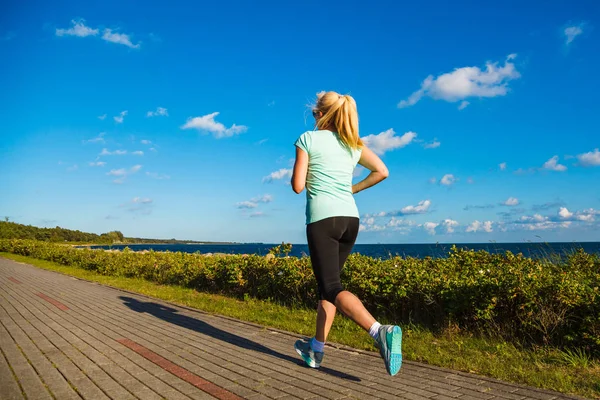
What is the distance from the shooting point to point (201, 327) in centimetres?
645

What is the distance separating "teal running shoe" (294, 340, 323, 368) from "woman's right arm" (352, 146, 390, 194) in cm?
150

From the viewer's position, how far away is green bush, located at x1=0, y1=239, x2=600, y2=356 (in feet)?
15.5

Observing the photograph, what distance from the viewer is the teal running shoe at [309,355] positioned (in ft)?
13.8

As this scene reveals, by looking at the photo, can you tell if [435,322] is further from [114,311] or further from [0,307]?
[0,307]

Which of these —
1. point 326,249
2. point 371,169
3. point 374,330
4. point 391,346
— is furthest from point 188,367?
point 371,169

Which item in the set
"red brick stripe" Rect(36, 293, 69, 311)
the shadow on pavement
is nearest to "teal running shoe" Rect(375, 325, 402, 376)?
the shadow on pavement

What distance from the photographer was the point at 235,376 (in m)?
4.05

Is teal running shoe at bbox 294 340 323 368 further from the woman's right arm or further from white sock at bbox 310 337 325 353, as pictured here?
the woman's right arm

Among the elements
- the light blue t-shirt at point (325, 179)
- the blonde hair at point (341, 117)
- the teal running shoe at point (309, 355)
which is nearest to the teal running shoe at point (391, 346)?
the light blue t-shirt at point (325, 179)

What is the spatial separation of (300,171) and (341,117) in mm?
599

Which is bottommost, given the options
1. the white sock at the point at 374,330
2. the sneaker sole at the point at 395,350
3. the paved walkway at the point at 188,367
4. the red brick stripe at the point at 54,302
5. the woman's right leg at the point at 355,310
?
the paved walkway at the point at 188,367

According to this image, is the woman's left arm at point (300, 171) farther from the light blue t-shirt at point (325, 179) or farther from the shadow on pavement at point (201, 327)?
the shadow on pavement at point (201, 327)

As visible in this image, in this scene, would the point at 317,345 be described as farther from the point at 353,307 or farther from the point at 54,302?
the point at 54,302

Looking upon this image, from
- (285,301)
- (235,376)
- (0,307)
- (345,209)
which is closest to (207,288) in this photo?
(285,301)
